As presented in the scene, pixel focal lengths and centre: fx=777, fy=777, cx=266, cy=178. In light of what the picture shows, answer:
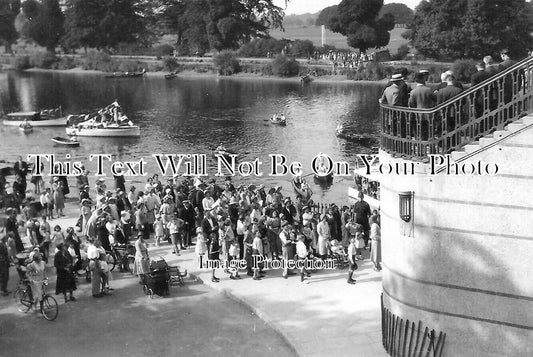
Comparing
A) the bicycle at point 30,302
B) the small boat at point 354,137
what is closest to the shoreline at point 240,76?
the small boat at point 354,137

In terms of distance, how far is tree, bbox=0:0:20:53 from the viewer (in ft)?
496

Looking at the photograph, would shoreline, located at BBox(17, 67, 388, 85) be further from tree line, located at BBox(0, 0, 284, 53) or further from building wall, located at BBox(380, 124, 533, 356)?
building wall, located at BBox(380, 124, 533, 356)

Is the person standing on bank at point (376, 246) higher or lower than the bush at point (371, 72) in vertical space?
lower

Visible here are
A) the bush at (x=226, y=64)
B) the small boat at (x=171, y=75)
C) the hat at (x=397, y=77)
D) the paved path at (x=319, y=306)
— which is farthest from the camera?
the small boat at (x=171, y=75)

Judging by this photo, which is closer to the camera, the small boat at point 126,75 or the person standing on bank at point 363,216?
the person standing on bank at point 363,216

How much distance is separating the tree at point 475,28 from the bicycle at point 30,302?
247ft

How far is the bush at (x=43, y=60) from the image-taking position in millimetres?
131875

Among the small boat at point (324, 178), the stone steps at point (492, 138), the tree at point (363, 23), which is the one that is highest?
the tree at point (363, 23)

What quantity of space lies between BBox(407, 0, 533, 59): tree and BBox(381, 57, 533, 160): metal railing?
7566 cm

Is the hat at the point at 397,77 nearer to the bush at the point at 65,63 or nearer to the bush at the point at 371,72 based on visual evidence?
the bush at the point at 371,72

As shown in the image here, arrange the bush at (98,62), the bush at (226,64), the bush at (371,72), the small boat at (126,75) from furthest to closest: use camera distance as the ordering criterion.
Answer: the bush at (98,62) < the small boat at (126,75) < the bush at (226,64) < the bush at (371,72)

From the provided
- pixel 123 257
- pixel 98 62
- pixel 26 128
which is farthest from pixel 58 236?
pixel 98 62

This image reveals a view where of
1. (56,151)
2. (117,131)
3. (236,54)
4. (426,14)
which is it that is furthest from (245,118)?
(236,54)

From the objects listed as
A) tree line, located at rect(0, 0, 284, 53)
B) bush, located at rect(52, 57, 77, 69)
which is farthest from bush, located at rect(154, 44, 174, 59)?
bush, located at rect(52, 57, 77, 69)
